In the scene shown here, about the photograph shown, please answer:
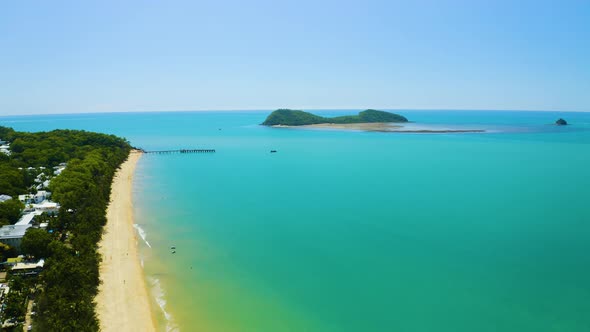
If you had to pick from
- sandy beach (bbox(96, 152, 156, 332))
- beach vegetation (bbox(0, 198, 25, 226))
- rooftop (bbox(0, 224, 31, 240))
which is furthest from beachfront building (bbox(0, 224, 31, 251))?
sandy beach (bbox(96, 152, 156, 332))

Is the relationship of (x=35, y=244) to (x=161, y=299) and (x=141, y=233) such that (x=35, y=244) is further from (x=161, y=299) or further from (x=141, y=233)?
(x=161, y=299)

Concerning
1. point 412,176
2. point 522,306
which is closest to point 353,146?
point 412,176

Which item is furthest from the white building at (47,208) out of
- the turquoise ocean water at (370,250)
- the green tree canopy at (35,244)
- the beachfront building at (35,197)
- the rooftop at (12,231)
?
the green tree canopy at (35,244)

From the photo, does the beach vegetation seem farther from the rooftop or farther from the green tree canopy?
the green tree canopy

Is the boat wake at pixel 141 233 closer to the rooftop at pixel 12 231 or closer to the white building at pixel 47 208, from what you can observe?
the white building at pixel 47 208

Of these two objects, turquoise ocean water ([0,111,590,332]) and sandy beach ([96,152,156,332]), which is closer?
sandy beach ([96,152,156,332])
